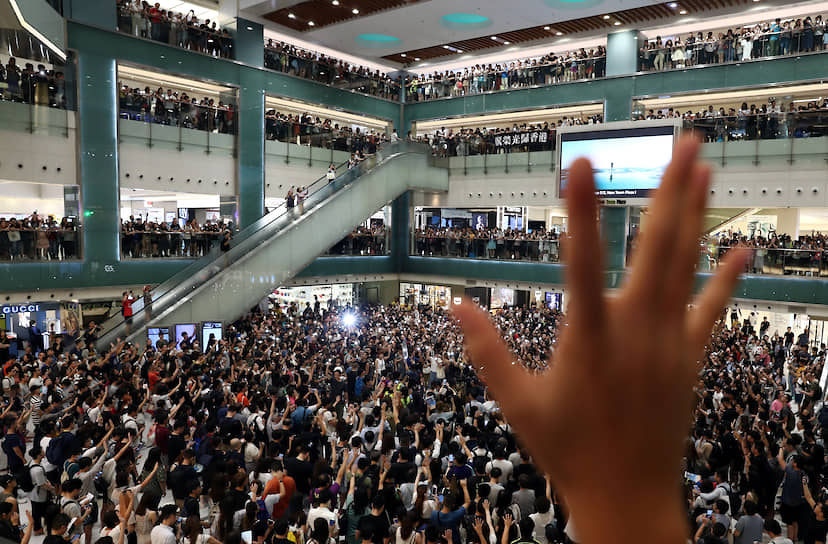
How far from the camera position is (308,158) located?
1160 inches

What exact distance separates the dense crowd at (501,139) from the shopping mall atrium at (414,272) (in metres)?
0.18

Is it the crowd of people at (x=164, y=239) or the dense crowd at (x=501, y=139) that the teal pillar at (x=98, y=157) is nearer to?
the crowd of people at (x=164, y=239)

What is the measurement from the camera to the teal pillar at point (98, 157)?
21.6 m

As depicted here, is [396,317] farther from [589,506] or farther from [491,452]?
[589,506]

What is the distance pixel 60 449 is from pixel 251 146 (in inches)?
839

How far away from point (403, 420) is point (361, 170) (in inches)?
702

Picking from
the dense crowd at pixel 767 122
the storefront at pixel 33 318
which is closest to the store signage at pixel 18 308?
the storefront at pixel 33 318

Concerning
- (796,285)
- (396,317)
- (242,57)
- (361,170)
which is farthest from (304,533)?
(242,57)

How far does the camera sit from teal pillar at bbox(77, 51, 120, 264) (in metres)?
21.6

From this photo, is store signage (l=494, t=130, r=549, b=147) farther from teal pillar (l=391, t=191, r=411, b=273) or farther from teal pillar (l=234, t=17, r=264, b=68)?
teal pillar (l=234, t=17, r=264, b=68)

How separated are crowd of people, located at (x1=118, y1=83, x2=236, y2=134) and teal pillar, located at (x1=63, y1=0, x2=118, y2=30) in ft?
7.84

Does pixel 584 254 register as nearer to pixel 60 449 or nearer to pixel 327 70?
pixel 60 449

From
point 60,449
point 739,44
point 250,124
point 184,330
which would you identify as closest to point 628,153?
point 739,44

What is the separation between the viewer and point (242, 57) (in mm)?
26719
